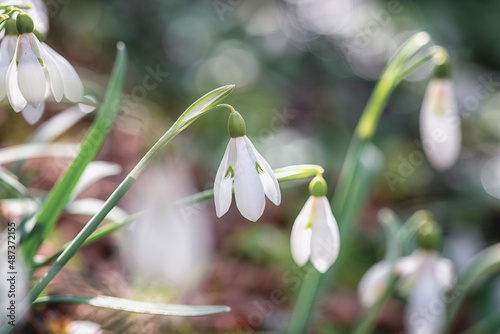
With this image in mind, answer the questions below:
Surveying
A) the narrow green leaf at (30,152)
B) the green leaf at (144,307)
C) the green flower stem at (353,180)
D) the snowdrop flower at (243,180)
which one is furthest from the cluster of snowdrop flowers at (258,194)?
the narrow green leaf at (30,152)

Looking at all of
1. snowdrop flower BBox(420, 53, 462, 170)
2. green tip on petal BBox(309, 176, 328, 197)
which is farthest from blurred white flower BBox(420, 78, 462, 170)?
green tip on petal BBox(309, 176, 328, 197)

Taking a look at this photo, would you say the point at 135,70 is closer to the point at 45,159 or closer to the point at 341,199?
the point at 45,159

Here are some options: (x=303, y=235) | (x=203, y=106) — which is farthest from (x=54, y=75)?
(x=303, y=235)

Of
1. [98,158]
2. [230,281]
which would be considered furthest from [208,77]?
[230,281]

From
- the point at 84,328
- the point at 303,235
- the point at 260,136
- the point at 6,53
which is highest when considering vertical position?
the point at 6,53

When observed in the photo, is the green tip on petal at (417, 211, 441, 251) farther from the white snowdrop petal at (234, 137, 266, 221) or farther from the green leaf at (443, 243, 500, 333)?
the white snowdrop petal at (234, 137, 266, 221)

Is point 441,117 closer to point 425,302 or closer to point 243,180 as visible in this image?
point 425,302
